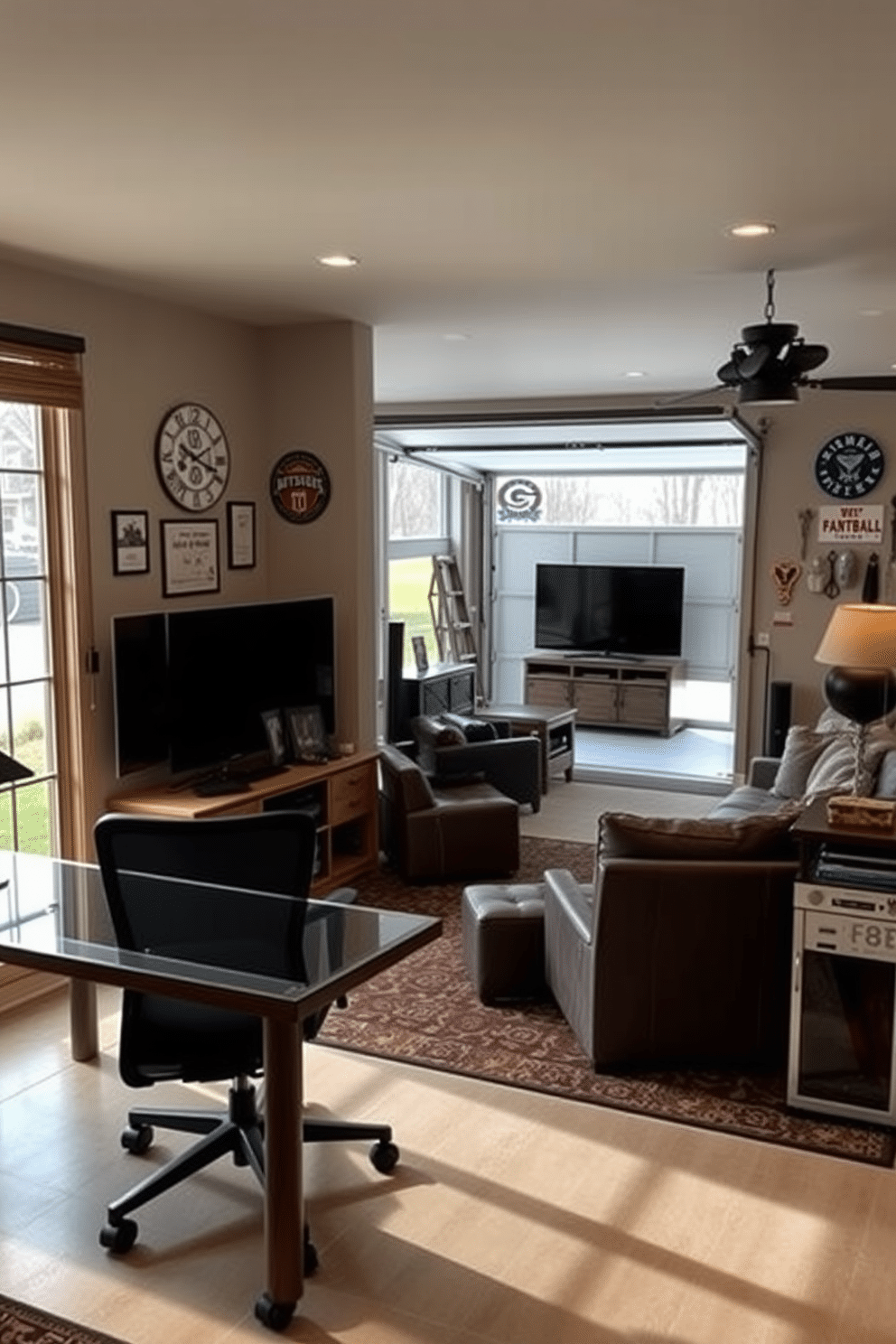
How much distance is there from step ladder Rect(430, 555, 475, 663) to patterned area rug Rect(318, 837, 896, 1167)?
561cm

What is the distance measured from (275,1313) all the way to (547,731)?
587 cm

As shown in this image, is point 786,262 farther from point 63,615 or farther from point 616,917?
point 63,615

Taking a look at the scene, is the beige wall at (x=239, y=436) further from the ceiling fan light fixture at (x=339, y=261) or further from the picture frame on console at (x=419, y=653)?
the picture frame on console at (x=419, y=653)

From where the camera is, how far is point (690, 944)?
3.69 m

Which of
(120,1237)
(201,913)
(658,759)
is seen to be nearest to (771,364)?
(201,913)

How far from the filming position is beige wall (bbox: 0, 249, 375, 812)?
4.75 meters

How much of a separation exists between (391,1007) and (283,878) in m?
1.63

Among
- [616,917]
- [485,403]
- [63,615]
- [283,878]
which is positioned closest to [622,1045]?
[616,917]

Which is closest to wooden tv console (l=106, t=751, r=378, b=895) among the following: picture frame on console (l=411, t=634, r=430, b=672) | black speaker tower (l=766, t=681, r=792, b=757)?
black speaker tower (l=766, t=681, r=792, b=757)

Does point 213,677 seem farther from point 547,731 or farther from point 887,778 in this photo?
point 547,731

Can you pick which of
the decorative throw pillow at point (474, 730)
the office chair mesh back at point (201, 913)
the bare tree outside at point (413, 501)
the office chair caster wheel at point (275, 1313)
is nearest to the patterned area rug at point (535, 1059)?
the office chair mesh back at point (201, 913)

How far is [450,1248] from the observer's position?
114 inches

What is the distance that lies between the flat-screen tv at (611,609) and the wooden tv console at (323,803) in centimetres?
484

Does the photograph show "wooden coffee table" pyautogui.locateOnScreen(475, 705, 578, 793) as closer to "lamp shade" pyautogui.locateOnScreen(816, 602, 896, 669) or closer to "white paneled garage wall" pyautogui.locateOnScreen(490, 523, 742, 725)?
"white paneled garage wall" pyautogui.locateOnScreen(490, 523, 742, 725)
